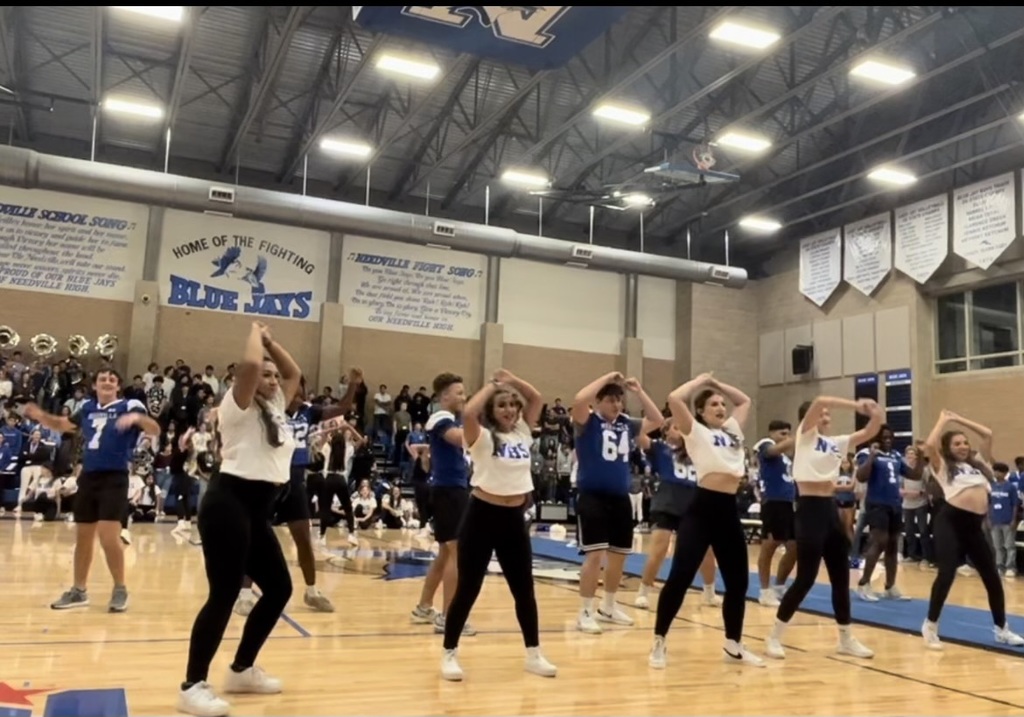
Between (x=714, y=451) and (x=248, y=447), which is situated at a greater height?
(x=714, y=451)

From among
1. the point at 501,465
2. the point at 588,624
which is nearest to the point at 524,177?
the point at 588,624

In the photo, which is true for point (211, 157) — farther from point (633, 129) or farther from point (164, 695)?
point (164, 695)

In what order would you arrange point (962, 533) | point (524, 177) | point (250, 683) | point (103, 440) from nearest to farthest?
point (250, 683)
point (962, 533)
point (103, 440)
point (524, 177)

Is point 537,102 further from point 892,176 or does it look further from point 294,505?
point 294,505

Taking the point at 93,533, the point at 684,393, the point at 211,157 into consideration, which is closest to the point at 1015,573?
the point at 684,393

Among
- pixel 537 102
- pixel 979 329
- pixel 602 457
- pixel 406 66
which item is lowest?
pixel 602 457

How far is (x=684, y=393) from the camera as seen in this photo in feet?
17.6

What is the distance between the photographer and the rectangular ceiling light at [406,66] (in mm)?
13570

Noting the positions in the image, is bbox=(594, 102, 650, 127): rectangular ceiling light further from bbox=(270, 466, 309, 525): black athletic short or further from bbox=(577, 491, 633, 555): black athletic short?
bbox=(270, 466, 309, 525): black athletic short

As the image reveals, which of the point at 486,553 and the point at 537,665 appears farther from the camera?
the point at 537,665

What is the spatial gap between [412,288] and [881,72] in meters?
11.7

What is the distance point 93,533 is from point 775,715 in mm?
4825

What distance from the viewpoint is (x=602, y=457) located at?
625 centimetres

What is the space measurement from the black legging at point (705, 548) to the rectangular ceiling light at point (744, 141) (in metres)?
12.6
